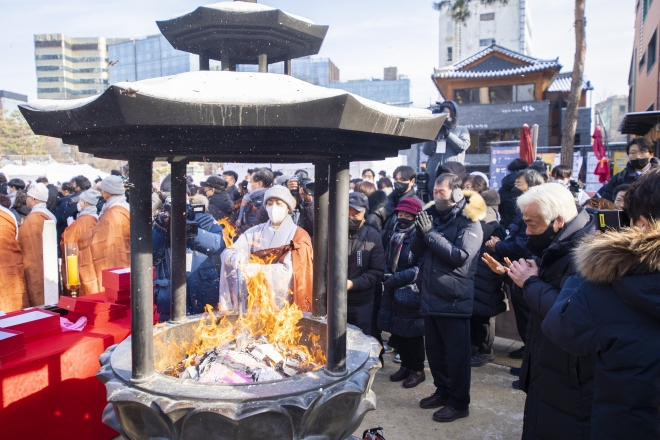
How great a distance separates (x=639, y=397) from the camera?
1.65m

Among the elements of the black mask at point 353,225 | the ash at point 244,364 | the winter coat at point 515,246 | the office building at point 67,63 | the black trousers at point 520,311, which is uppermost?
the office building at point 67,63

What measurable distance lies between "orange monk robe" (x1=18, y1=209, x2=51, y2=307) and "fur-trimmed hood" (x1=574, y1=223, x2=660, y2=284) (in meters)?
5.51

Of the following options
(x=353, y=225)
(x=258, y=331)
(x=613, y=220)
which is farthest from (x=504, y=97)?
(x=613, y=220)

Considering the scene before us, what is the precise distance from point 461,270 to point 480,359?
5.21 feet

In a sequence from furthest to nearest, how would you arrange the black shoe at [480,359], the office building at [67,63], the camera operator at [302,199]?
1. the office building at [67,63]
2. the camera operator at [302,199]
3. the black shoe at [480,359]

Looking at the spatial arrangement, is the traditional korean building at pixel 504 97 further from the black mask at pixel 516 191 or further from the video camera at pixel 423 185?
the black mask at pixel 516 191

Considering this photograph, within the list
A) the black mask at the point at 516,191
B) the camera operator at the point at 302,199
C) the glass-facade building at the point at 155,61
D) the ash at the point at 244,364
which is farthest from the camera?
the glass-facade building at the point at 155,61

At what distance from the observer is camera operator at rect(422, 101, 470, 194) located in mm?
6191

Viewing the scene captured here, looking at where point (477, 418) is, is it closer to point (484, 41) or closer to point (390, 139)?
point (390, 139)

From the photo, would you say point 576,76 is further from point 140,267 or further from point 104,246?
point 140,267

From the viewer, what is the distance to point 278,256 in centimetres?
376

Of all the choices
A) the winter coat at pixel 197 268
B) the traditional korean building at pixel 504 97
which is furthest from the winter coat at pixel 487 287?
the traditional korean building at pixel 504 97

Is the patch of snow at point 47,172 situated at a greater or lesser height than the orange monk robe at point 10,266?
greater

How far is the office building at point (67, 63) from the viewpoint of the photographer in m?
62.8
